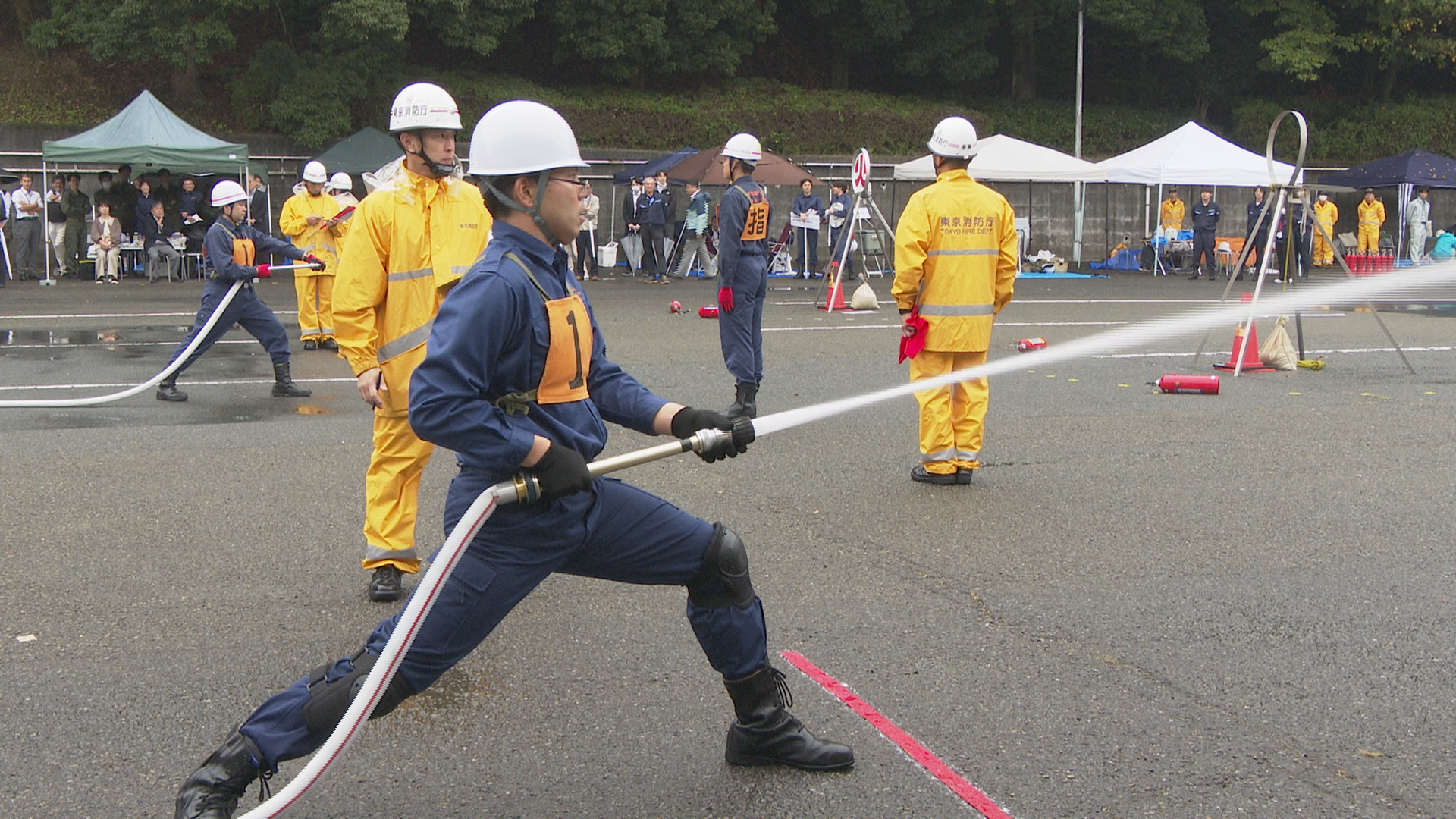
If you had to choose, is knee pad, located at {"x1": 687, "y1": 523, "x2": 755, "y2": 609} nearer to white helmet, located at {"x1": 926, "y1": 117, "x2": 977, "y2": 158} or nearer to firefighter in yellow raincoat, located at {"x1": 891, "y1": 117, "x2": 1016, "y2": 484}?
firefighter in yellow raincoat, located at {"x1": 891, "y1": 117, "x2": 1016, "y2": 484}

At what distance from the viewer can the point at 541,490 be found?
3.34 metres

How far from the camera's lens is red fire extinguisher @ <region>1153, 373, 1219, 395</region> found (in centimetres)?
1097

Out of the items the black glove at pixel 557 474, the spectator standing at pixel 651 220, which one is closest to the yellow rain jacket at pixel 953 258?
the black glove at pixel 557 474

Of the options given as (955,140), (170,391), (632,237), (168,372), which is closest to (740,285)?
(955,140)

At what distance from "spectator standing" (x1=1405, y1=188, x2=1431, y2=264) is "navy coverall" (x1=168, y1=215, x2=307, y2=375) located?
87.6 ft

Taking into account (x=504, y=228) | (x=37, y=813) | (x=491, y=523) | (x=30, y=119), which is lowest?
(x=37, y=813)

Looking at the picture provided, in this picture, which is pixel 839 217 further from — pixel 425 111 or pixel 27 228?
pixel 425 111

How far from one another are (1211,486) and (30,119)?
27.4 meters

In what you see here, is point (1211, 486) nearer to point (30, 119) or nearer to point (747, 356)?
point (747, 356)

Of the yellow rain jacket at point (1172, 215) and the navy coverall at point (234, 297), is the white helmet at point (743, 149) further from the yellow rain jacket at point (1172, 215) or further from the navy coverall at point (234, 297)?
the yellow rain jacket at point (1172, 215)

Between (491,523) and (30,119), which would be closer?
(491,523)

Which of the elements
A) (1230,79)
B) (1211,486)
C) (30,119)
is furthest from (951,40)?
(1211,486)

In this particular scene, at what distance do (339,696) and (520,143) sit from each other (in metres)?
1.53

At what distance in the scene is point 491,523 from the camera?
3.48 meters
